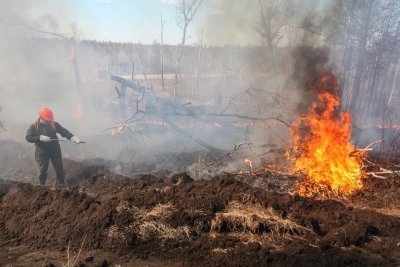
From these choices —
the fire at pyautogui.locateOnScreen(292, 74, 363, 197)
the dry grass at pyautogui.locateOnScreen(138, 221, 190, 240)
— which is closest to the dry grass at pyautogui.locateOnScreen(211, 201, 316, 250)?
the dry grass at pyautogui.locateOnScreen(138, 221, 190, 240)

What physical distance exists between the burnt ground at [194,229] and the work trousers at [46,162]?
1.47 metres

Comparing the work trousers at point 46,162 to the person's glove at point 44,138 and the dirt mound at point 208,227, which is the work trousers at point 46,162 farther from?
the dirt mound at point 208,227

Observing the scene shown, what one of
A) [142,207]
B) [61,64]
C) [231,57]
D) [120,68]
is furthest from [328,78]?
[120,68]

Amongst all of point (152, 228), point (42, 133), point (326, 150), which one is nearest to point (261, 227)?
point (152, 228)

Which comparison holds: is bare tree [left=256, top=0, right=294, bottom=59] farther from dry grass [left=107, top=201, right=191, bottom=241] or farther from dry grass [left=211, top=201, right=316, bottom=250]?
dry grass [left=107, top=201, right=191, bottom=241]

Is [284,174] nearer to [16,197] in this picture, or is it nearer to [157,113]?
[157,113]

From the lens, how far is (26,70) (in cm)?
1958

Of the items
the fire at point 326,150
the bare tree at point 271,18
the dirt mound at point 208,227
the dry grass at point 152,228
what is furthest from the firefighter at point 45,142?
the bare tree at point 271,18

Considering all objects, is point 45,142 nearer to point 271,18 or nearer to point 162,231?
point 162,231

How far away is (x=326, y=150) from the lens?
820cm

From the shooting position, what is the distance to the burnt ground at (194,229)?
4.99m

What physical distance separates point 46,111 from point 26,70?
1277 centimetres

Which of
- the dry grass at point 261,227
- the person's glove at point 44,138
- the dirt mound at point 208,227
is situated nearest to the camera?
the dirt mound at point 208,227

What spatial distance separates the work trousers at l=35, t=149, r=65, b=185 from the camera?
8.63m
